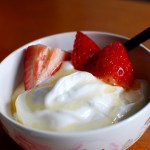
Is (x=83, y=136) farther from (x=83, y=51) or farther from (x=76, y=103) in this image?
(x=83, y=51)

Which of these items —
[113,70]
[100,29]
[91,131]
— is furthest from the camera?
[100,29]

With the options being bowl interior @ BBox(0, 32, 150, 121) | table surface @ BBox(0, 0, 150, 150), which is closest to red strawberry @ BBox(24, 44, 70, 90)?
bowl interior @ BBox(0, 32, 150, 121)

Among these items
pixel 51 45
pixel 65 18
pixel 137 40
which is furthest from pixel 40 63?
pixel 65 18

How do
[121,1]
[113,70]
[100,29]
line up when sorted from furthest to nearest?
[121,1], [100,29], [113,70]

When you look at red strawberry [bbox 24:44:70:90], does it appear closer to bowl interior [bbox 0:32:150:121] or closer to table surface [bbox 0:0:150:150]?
bowl interior [bbox 0:32:150:121]

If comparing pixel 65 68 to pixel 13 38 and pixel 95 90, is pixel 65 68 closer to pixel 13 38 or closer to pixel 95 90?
pixel 95 90

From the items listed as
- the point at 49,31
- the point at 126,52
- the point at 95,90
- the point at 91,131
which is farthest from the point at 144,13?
the point at 91,131
